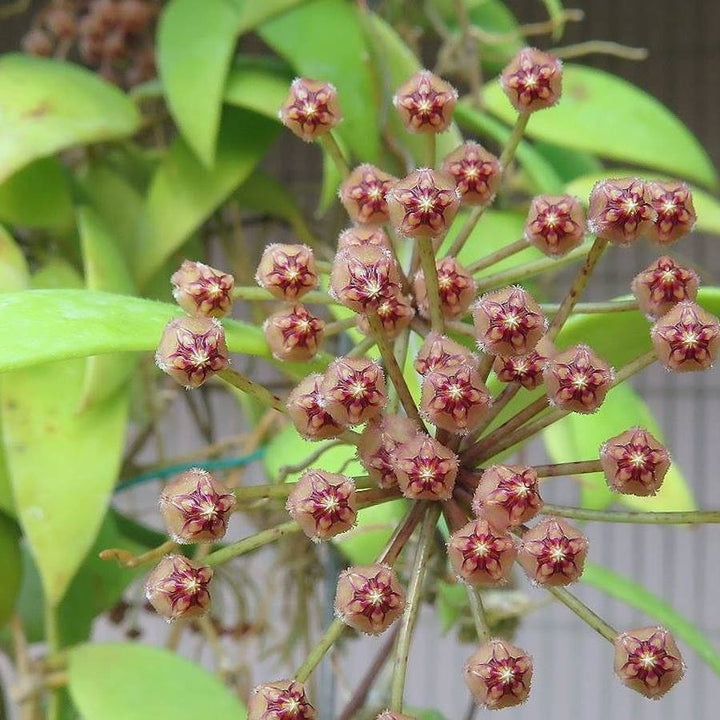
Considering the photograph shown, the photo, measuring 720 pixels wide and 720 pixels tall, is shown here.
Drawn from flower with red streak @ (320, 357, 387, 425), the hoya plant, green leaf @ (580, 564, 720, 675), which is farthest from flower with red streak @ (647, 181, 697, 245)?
green leaf @ (580, 564, 720, 675)

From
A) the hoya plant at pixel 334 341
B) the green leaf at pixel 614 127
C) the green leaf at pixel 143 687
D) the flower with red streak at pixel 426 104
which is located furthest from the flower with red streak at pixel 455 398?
the green leaf at pixel 614 127

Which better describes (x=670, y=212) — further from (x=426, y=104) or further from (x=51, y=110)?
(x=51, y=110)

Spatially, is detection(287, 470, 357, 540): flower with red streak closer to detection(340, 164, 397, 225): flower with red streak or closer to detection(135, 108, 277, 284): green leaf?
detection(340, 164, 397, 225): flower with red streak

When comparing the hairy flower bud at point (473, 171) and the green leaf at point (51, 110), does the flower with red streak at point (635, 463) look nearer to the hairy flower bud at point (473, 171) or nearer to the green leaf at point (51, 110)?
the hairy flower bud at point (473, 171)

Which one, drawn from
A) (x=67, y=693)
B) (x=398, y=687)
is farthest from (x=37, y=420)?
(x=398, y=687)

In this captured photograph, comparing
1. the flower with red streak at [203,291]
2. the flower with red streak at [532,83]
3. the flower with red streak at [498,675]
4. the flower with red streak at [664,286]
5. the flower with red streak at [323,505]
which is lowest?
the flower with red streak at [498,675]

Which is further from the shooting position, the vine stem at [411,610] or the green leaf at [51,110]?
the green leaf at [51,110]

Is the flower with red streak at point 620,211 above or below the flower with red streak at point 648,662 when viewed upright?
Result: above

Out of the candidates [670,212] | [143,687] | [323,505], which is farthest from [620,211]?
[143,687]
